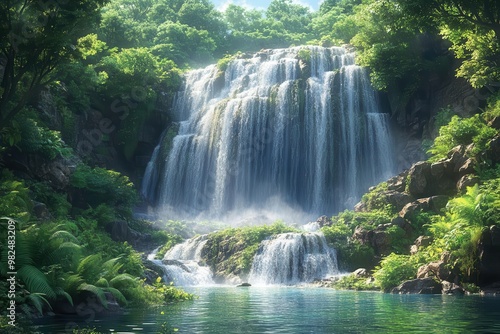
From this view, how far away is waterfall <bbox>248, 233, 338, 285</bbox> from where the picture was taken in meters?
26.9

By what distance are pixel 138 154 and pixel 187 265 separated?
64.5ft

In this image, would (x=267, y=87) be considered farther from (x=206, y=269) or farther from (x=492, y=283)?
(x=492, y=283)

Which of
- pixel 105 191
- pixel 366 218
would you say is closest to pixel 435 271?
pixel 366 218

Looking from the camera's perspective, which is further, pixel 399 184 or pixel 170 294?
pixel 399 184

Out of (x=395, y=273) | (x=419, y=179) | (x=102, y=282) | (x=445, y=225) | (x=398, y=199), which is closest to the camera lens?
(x=102, y=282)

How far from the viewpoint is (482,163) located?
23984 millimetres

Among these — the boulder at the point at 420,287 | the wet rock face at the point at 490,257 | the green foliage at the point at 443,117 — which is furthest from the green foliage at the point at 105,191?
the wet rock face at the point at 490,257

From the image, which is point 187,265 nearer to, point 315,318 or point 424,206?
point 424,206

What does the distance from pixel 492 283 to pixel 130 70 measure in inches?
1405

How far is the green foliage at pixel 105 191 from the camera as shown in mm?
32562

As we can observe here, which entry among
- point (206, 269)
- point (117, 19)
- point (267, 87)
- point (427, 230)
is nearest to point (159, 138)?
point (267, 87)

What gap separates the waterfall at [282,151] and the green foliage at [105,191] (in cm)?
800

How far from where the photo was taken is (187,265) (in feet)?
95.7

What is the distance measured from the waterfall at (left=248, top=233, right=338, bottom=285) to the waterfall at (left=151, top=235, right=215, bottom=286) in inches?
109
